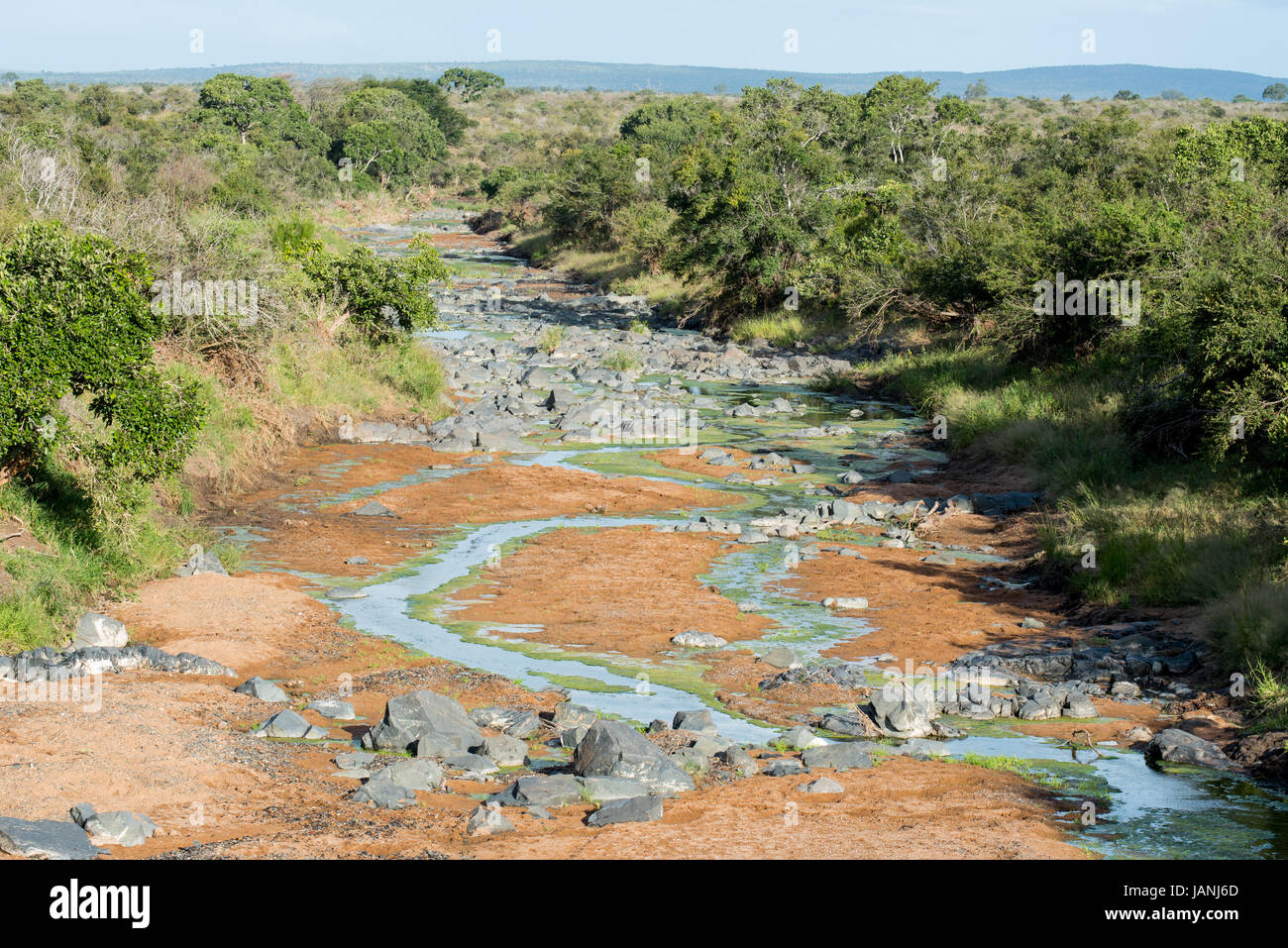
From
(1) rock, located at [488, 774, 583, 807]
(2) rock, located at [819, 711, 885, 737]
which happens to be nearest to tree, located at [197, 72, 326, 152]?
(2) rock, located at [819, 711, 885, 737]

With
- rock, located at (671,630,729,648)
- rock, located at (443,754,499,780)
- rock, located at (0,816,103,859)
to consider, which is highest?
rock, located at (0,816,103,859)

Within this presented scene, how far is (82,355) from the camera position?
10562mm

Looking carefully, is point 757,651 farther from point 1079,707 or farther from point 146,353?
point 146,353

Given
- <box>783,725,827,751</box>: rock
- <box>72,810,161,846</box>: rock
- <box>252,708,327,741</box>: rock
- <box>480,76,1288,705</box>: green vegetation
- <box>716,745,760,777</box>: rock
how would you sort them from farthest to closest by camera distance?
<box>480,76,1288,705</box>: green vegetation < <box>783,725,827,751</box>: rock < <box>252,708,327,741</box>: rock < <box>716,745,760,777</box>: rock < <box>72,810,161,846</box>: rock

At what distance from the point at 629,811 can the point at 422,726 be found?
198 cm

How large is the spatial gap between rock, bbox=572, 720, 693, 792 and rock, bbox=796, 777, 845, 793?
29.5 inches

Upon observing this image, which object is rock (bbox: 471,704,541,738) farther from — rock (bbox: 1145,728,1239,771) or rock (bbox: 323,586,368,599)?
rock (bbox: 1145,728,1239,771)

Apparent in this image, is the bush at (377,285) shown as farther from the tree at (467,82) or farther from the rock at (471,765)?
the tree at (467,82)

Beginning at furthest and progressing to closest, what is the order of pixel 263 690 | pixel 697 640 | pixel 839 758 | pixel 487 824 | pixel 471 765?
1. pixel 697 640
2. pixel 263 690
3. pixel 839 758
4. pixel 471 765
5. pixel 487 824

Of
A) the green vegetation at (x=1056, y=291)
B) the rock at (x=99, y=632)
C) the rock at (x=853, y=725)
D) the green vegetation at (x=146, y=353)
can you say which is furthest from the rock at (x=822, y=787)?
the green vegetation at (x=146, y=353)

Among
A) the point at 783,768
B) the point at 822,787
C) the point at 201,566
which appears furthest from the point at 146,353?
the point at 822,787

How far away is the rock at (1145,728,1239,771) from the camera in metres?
8.57

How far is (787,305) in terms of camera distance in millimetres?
32375
